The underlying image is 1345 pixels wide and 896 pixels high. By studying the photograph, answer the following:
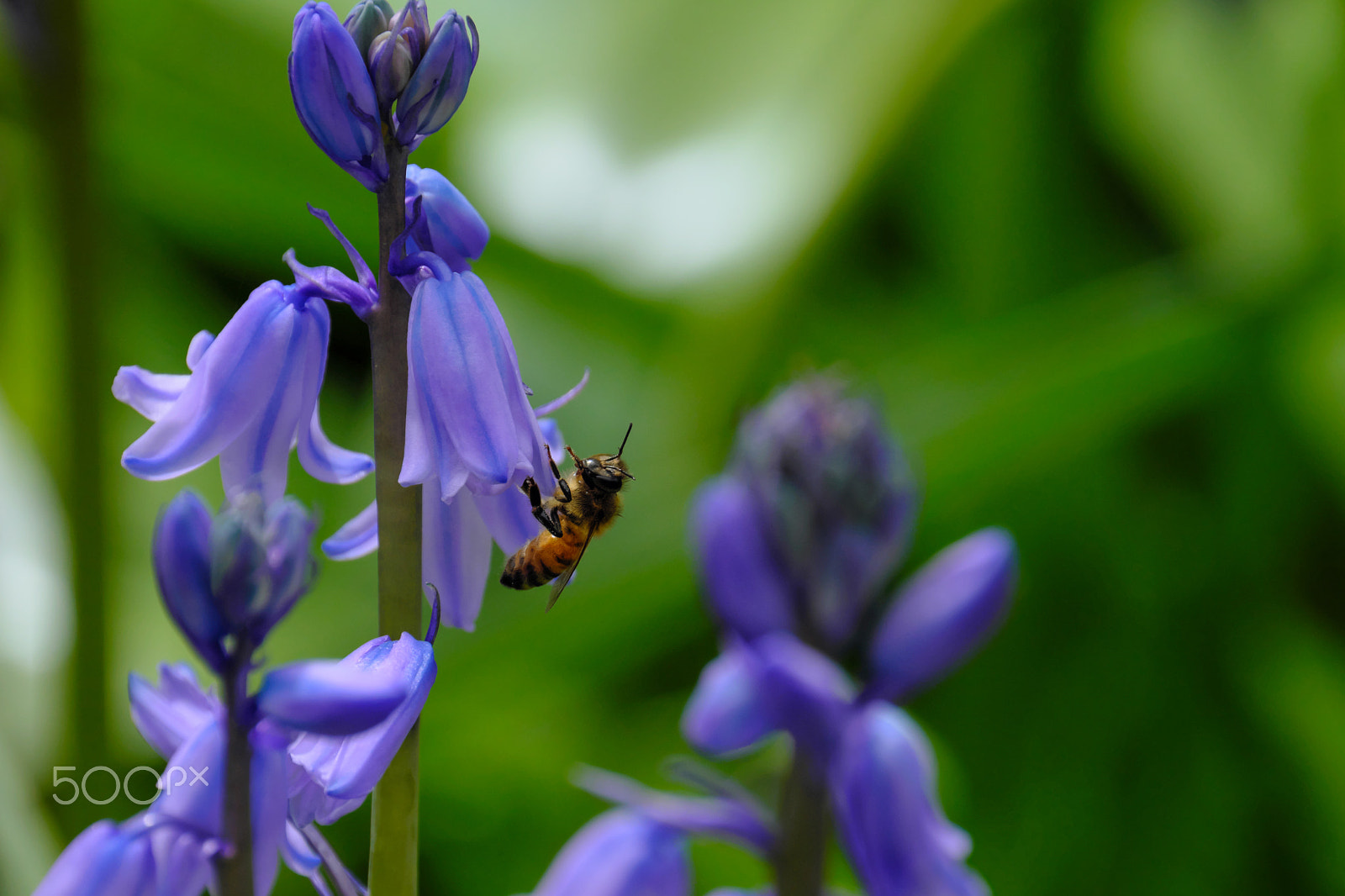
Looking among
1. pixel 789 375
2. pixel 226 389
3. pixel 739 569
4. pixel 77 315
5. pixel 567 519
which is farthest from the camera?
pixel 789 375

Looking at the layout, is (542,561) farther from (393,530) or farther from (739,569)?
(393,530)

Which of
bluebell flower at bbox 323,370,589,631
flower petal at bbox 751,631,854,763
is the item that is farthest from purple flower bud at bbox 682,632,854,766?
bluebell flower at bbox 323,370,589,631

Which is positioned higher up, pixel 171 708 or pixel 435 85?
pixel 435 85

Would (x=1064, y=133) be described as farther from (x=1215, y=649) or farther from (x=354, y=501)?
(x=354, y=501)

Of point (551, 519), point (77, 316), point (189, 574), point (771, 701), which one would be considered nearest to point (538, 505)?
point (551, 519)

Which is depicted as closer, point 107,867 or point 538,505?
point 107,867

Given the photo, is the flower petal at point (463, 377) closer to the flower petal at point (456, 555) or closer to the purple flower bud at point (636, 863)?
the flower petal at point (456, 555)

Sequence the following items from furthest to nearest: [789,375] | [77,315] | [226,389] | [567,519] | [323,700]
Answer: [789,375] < [77,315] < [567,519] < [226,389] < [323,700]
